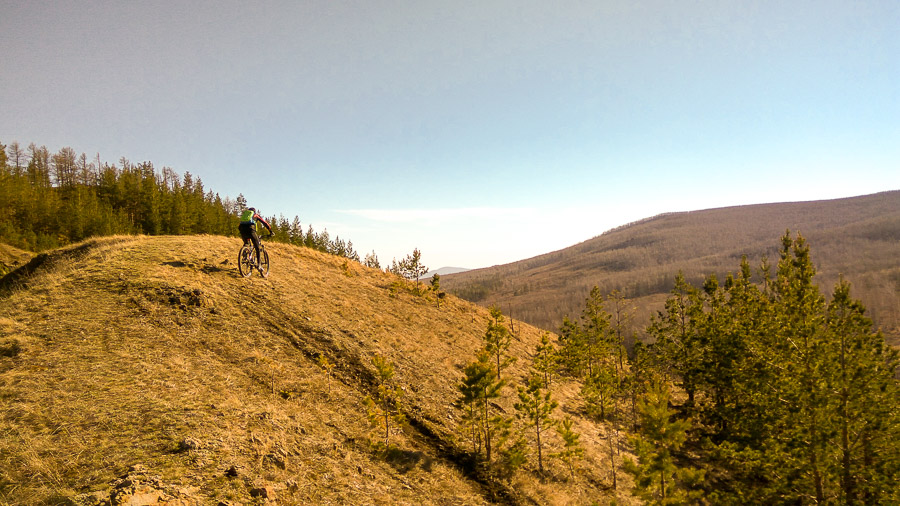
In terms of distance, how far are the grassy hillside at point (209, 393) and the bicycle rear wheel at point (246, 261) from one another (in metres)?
0.60

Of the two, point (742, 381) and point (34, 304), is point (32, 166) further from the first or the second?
point (742, 381)

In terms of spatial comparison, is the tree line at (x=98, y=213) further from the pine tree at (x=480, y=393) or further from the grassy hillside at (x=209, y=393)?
the pine tree at (x=480, y=393)

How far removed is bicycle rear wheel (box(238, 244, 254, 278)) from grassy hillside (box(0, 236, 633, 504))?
60cm

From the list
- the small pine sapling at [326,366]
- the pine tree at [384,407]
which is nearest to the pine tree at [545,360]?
the pine tree at [384,407]

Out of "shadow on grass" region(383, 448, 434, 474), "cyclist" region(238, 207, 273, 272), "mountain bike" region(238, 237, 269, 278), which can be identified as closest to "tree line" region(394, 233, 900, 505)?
"shadow on grass" region(383, 448, 434, 474)

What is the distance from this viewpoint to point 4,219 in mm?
45969

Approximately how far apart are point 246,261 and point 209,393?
10.4 m

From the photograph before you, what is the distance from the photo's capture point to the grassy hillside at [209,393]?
7754mm

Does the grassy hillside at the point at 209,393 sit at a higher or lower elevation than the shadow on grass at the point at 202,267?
lower

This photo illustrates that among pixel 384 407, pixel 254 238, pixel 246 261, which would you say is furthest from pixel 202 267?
pixel 384 407

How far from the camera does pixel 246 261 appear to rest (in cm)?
1988

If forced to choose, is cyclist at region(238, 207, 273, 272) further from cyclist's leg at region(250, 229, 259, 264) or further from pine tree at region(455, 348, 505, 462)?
pine tree at region(455, 348, 505, 462)

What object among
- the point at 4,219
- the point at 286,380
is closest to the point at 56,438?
the point at 286,380

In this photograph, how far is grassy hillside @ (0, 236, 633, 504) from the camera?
7.75 metres
